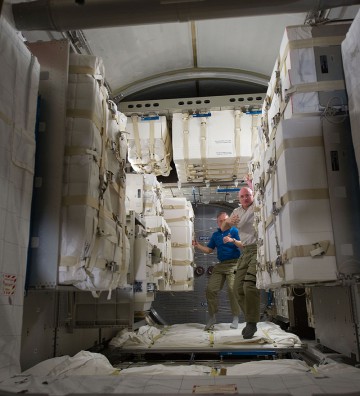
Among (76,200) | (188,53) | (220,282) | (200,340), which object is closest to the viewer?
(76,200)

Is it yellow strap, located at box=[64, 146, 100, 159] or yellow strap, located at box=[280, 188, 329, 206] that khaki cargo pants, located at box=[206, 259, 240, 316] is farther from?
yellow strap, located at box=[64, 146, 100, 159]

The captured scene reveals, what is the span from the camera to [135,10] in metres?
3.17

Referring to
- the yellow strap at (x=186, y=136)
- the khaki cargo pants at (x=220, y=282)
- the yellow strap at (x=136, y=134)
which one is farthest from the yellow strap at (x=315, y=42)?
the khaki cargo pants at (x=220, y=282)

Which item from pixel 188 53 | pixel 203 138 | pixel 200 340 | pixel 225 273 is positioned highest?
pixel 188 53

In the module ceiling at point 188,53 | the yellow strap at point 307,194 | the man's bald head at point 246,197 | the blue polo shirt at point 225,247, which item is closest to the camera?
the yellow strap at point 307,194

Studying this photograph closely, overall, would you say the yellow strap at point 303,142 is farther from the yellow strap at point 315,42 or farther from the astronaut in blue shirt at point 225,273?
the astronaut in blue shirt at point 225,273

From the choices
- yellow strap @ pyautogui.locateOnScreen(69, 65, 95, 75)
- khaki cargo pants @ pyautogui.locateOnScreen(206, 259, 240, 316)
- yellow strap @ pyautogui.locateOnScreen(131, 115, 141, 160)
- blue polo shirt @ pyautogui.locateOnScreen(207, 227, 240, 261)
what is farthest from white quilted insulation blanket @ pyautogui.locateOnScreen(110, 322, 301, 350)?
yellow strap @ pyautogui.locateOnScreen(69, 65, 95, 75)

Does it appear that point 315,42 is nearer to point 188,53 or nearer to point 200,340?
point 188,53

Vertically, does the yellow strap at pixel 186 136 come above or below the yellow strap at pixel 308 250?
above

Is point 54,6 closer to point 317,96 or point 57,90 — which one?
point 57,90

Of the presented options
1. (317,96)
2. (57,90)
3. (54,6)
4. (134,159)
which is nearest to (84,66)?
(57,90)

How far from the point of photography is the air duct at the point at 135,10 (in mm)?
3121

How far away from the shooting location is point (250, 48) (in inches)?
224

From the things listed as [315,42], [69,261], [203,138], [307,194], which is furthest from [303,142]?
[203,138]
